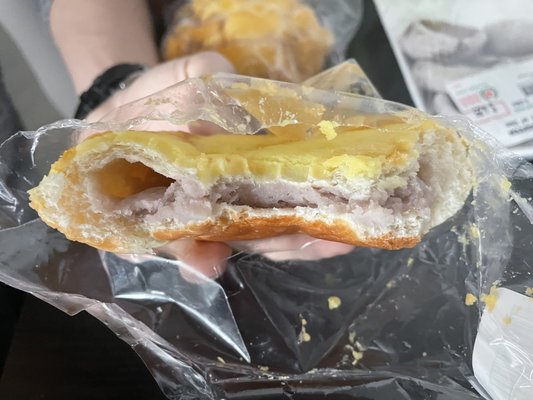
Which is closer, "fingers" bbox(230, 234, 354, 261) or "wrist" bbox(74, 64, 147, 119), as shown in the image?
"fingers" bbox(230, 234, 354, 261)

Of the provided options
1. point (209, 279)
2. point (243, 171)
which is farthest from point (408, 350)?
point (243, 171)

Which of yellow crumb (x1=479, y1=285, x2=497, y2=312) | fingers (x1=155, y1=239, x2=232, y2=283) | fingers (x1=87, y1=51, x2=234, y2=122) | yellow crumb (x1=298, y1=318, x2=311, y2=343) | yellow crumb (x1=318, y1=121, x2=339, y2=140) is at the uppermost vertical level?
fingers (x1=87, y1=51, x2=234, y2=122)

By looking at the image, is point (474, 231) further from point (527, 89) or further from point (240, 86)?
point (527, 89)

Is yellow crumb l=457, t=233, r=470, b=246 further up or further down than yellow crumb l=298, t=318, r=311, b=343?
further up

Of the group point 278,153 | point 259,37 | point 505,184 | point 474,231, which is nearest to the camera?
point 278,153

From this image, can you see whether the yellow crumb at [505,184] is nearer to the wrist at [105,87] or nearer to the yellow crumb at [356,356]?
the yellow crumb at [356,356]

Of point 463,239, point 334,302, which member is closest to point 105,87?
point 334,302

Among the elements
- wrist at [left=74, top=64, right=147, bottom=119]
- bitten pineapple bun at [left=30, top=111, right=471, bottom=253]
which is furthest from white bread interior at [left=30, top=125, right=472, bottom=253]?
wrist at [left=74, top=64, right=147, bottom=119]

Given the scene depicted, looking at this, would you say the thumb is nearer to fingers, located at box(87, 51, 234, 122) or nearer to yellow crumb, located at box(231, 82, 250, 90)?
fingers, located at box(87, 51, 234, 122)

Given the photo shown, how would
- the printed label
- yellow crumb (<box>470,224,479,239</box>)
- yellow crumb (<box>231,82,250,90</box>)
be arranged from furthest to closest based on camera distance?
the printed label < yellow crumb (<box>470,224,479,239</box>) < yellow crumb (<box>231,82,250,90</box>)
